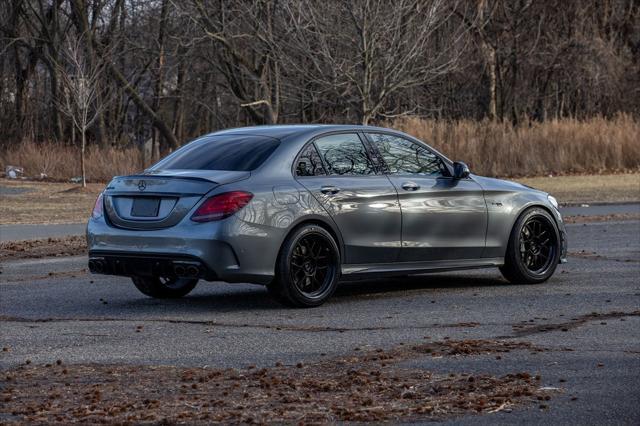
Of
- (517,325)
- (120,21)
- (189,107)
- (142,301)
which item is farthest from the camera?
(189,107)

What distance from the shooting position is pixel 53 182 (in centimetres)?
3994

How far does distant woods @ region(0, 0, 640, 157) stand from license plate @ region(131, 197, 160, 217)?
2394 cm

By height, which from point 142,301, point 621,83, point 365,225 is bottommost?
point 142,301

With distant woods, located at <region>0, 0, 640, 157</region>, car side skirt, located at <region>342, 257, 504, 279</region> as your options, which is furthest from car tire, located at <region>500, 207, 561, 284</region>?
distant woods, located at <region>0, 0, 640, 157</region>

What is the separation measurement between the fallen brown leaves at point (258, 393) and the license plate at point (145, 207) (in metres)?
2.83

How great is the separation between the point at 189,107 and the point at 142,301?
167 feet

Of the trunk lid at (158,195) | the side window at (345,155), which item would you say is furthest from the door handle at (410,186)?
the trunk lid at (158,195)

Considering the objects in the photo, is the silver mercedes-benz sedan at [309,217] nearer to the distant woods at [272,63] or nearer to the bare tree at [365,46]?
the bare tree at [365,46]

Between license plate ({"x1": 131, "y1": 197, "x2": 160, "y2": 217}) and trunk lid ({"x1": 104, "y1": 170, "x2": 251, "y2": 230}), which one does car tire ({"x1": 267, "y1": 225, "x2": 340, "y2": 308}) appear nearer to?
trunk lid ({"x1": 104, "y1": 170, "x2": 251, "y2": 230})

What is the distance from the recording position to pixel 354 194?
1120cm

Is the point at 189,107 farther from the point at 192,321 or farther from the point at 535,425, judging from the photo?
the point at 535,425

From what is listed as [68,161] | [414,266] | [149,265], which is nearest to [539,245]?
[414,266]

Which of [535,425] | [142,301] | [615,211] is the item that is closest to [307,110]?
[615,211]

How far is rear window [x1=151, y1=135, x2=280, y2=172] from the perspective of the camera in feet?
36.0
